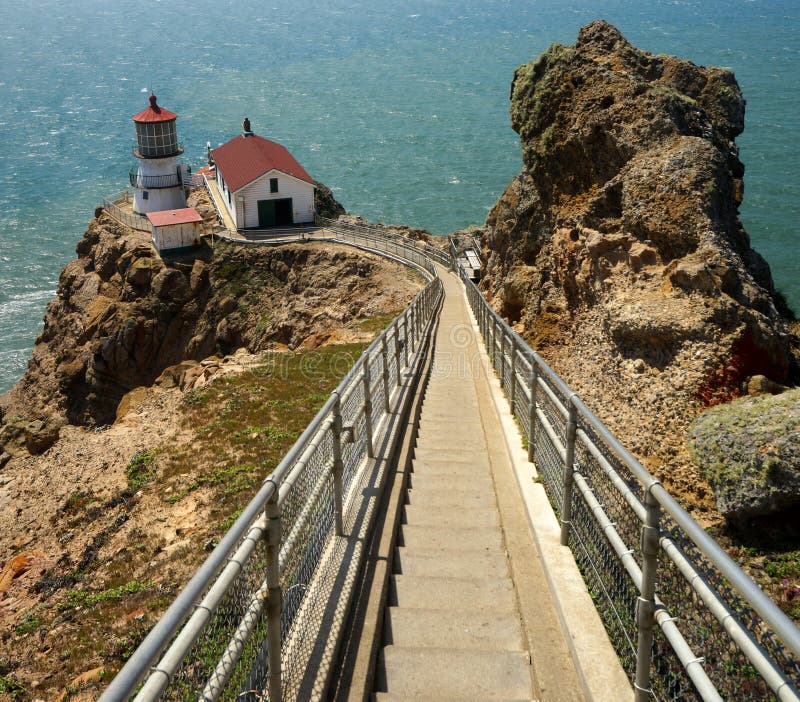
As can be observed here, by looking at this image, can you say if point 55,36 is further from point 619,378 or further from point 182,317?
point 619,378

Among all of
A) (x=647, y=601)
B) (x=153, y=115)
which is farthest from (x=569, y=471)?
(x=153, y=115)

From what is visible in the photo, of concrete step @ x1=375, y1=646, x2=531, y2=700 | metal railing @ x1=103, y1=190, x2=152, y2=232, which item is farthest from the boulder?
metal railing @ x1=103, y1=190, x2=152, y2=232

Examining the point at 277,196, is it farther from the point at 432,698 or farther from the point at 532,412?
the point at 432,698

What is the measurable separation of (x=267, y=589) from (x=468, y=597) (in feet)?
8.09

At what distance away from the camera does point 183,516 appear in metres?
13.5

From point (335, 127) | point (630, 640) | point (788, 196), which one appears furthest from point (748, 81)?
point (630, 640)

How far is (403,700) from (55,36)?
209 meters

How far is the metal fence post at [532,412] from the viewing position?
8.77 meters

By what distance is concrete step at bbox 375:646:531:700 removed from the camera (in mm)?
5625

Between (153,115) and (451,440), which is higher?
(153,115)

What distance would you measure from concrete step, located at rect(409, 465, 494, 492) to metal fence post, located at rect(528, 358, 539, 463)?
23.4 inches

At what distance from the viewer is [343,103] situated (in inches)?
4414

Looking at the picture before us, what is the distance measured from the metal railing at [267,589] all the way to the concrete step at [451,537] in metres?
0.65

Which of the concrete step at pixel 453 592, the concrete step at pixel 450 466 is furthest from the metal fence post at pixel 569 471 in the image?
the concrete step at pixel 450 466
